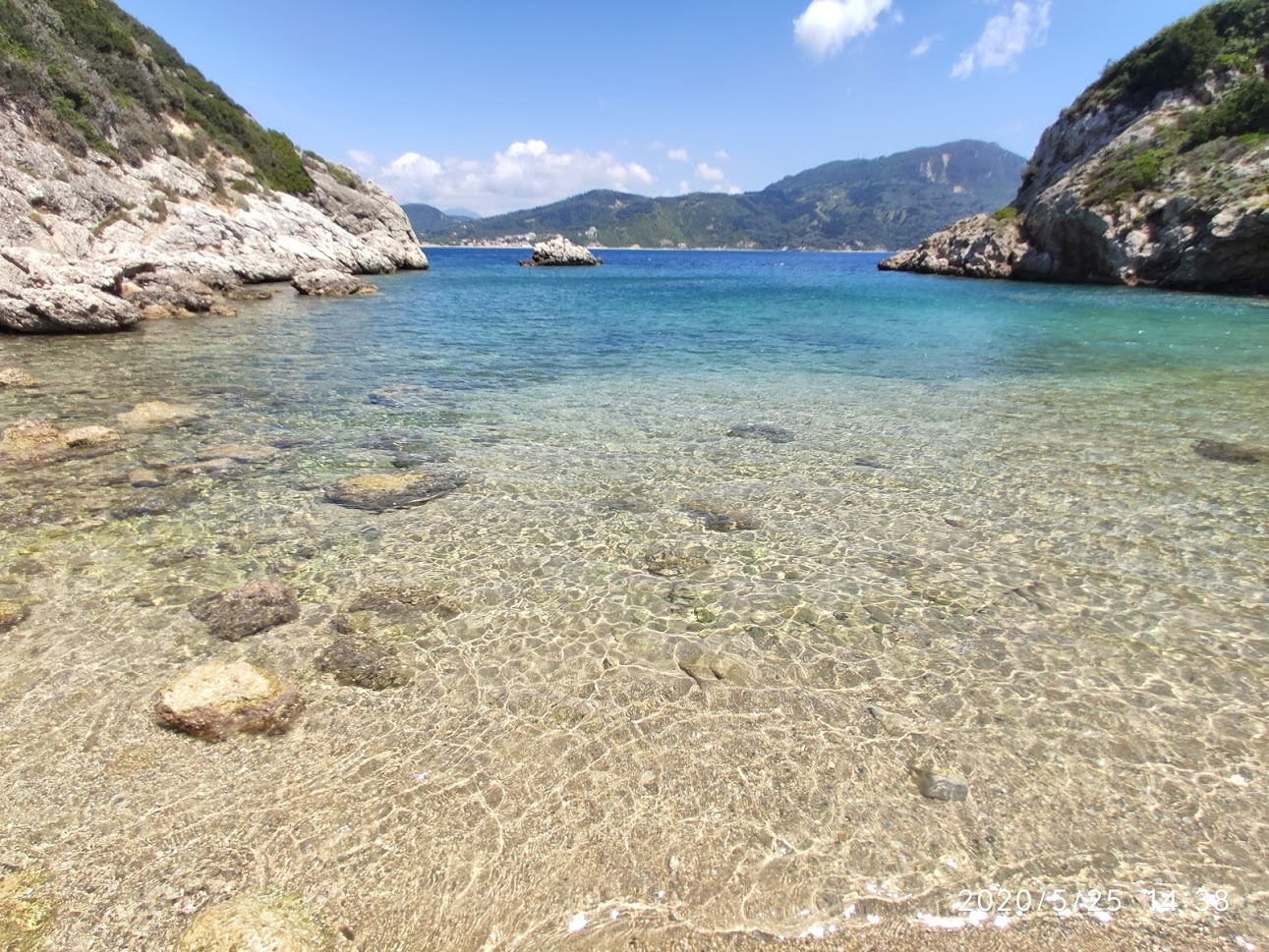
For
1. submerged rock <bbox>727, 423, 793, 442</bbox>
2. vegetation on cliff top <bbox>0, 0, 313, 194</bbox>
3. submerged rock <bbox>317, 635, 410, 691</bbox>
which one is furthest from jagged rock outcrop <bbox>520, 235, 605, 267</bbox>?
submerged rock <bbox>317, 635, 410, 691</bbox>

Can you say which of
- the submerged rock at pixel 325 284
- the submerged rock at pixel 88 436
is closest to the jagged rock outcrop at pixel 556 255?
the submerged rock at pixel 325 284

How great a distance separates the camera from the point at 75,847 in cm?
345

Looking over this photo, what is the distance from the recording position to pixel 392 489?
8617 millimetres

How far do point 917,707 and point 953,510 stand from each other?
4157 mm

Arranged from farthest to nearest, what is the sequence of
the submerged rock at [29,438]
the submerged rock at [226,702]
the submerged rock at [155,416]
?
the submerged rock at [155,416] < the submerged rock at [29,438] < the submerged rock at [226,702]

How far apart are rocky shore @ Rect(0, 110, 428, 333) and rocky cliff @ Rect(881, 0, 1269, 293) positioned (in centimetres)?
5622

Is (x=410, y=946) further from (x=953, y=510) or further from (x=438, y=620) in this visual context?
(x=953, y=510)

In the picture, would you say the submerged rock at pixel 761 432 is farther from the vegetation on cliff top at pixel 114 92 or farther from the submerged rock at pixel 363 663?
the vegetation on cliff top at pixel 114 92

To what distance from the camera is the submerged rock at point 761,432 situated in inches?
447

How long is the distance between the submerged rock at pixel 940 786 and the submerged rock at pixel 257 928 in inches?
131

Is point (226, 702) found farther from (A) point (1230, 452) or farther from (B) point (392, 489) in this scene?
(A) point (1230, 452)

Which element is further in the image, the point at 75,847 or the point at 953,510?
the point at 953,510

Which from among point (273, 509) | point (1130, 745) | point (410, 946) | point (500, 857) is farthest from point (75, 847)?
point (1130, 745)

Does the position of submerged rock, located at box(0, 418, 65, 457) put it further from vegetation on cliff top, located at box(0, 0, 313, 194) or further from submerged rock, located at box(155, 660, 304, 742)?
vegetation on cliff top, located at box(0, 0, 313, 194)
